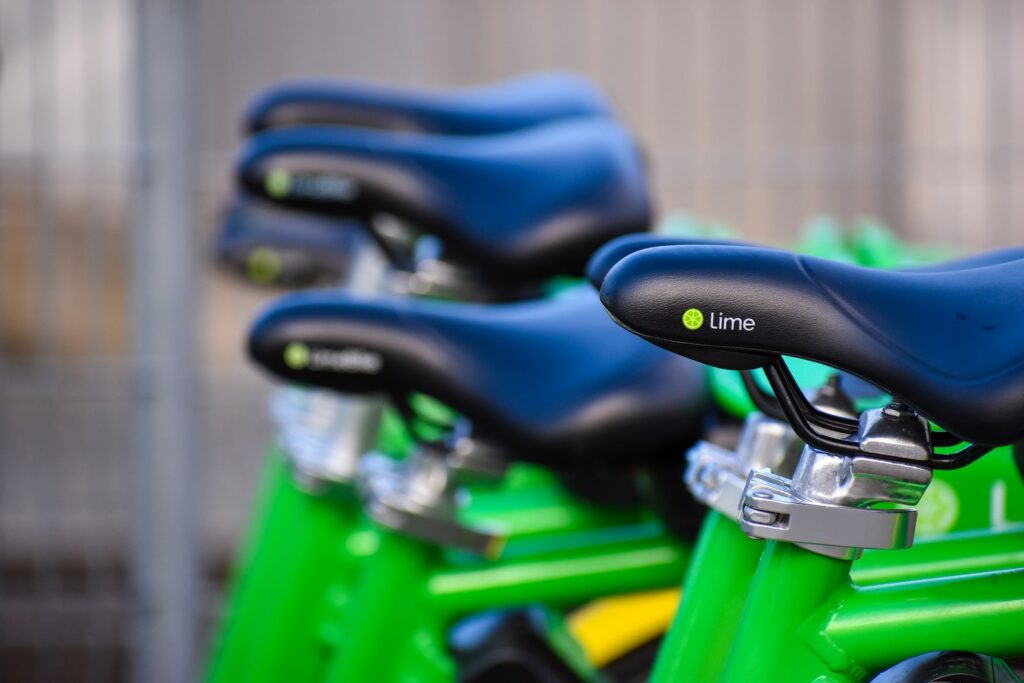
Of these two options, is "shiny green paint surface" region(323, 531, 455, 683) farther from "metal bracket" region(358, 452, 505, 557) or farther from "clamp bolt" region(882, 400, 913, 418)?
"clamp bolt" region(882, 400, 913, 418)

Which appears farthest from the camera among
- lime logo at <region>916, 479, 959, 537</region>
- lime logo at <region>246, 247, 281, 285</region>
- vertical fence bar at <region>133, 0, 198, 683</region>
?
vertical fence bar at <region>133, 0, 198, 683</region>

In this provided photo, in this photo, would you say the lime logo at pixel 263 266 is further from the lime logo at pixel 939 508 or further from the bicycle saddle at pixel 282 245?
the lime logo at pixel 939 508

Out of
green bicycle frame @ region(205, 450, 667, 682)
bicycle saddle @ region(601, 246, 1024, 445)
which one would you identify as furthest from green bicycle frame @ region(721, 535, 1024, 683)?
green bicycle frame @ region(205, 450, 667, 682)

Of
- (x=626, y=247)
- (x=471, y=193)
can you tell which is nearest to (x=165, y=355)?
(x=471, y=193)

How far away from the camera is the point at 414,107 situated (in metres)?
1.37

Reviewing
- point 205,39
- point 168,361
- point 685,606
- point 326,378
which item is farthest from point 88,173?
point 685,606

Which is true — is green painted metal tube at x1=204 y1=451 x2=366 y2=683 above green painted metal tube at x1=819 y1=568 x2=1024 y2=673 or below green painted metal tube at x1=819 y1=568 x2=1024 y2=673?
below

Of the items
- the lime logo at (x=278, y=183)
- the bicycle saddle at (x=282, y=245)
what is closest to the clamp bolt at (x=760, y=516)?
the lime logo at (x=278, y=183)

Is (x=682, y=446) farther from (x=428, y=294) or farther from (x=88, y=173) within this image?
(x=88, y=173)

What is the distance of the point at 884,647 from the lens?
0.60 m

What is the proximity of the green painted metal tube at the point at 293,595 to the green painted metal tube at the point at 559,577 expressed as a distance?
0.22 m

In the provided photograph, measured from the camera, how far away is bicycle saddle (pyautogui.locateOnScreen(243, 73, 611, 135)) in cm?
133

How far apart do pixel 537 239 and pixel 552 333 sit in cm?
21

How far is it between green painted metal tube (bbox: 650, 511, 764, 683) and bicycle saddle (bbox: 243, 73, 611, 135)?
2.44 feet
